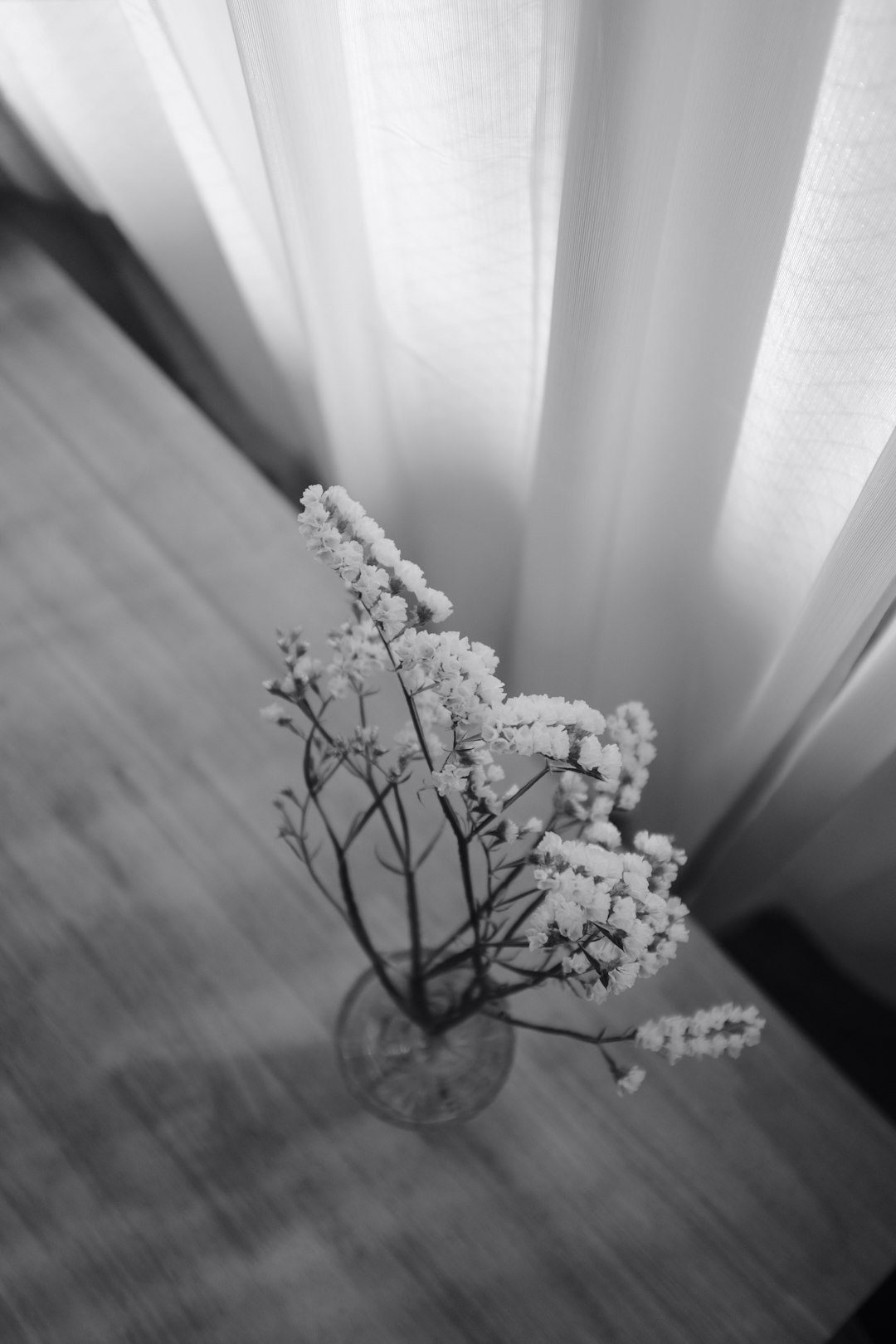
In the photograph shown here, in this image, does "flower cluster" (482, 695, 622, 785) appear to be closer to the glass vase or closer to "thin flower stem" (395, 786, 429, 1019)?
"thin flower stem" (395, 786, 429, 1019)

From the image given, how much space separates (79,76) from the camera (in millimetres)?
1085

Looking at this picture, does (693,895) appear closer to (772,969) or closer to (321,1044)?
(772,969)

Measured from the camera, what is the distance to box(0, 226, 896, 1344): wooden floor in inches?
29.9

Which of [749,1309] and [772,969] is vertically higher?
[749,1309]

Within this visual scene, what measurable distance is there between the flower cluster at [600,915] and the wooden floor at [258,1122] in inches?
14.2

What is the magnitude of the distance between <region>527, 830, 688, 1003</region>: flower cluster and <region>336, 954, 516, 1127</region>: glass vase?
1.04ft

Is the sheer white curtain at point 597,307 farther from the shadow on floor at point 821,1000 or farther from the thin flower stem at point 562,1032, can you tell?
the thin flower stem at point 562,1032

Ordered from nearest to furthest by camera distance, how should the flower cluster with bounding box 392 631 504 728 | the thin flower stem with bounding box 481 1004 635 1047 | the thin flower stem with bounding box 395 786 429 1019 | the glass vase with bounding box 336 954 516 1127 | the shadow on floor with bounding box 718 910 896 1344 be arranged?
the flower cluster with bounding box 392 631 504 728
the thin flower stem with bounding box 481 1004 635 1047
the thin flower stem with bounding box 395 786 429 1019
the glass vase with bounding box 336 954 516 1127
the shadow on floor with bounding box 718 910 896 1344

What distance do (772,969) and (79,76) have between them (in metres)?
1.31

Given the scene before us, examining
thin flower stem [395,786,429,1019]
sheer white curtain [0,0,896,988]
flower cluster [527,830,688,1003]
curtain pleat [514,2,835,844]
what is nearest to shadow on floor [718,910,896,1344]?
sheer white curtain [0,0,896,988]

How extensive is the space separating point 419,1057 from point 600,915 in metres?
0.40

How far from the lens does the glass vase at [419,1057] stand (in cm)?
80

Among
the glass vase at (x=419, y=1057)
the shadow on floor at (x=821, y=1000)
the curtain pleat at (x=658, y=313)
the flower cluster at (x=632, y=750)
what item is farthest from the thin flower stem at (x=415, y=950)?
the shadow on floor at (x=821, y=1000)

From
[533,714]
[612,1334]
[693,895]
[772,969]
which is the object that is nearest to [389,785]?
[533,714]
